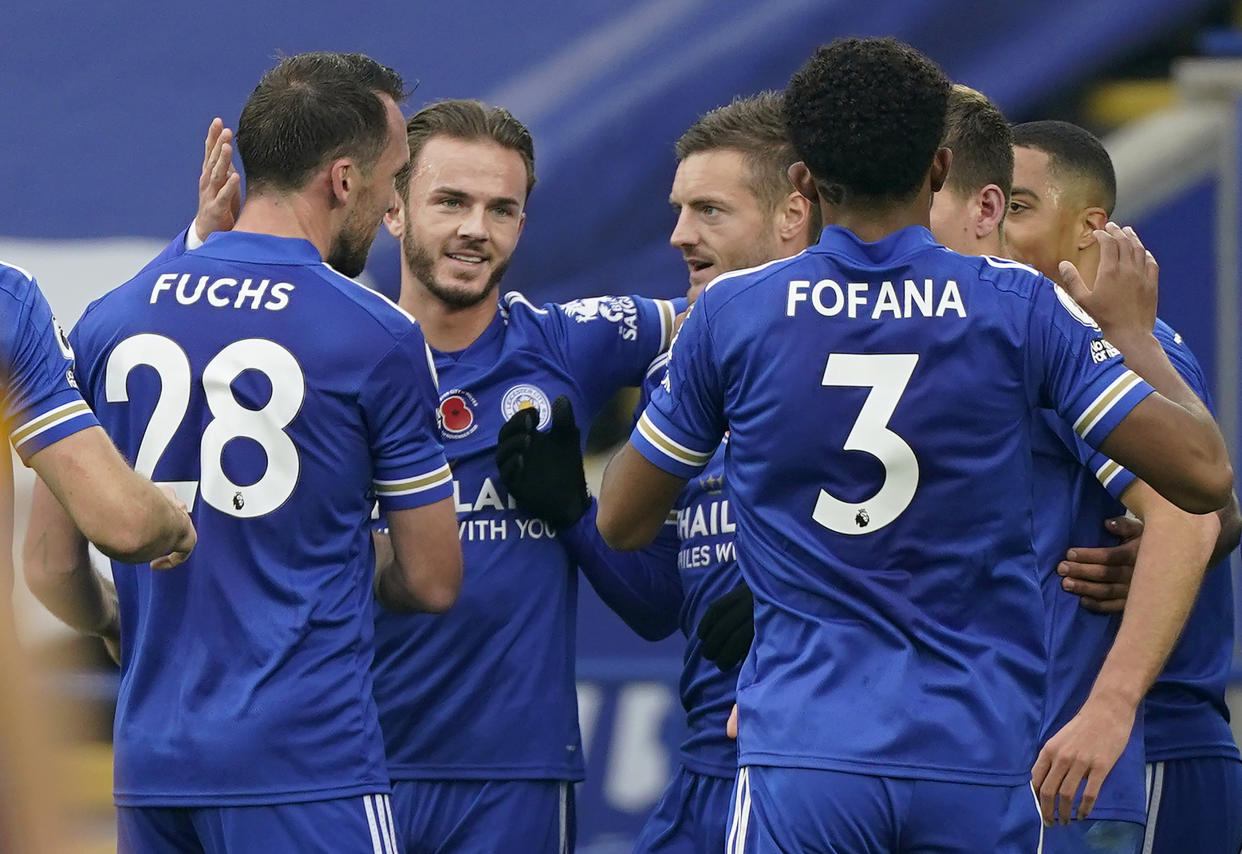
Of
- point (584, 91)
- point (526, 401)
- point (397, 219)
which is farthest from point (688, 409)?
point (584, 91)

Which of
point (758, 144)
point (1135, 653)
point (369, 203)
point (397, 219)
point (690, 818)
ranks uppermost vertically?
point (758, 144)

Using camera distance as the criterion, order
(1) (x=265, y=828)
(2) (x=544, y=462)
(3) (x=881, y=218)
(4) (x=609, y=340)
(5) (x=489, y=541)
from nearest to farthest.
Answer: (3) (x=881, y=218) → (1) (x=265, y=828) → (2) (x=544, y=462) → (5) (x=489, y=541) → (4) (x=609, y=340)

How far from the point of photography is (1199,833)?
11.9 ft

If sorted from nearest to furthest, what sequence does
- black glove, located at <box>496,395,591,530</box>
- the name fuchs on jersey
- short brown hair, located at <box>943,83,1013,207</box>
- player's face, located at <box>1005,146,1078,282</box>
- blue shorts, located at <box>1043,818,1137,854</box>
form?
the name fuchs on jersey
blue shorts, located at <box>1043,818,1137,854</box>
short brown hair, located at <box>943,83,1013,207</box>
black glove, located at <box>496,395,591,530</box>
player's face, located at <box>1005,146,1078,282</box>

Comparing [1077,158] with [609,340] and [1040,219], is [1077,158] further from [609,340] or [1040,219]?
[609,340]

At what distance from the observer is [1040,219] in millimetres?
3881

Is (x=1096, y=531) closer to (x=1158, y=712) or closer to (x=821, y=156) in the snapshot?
(x=1158, y=712)

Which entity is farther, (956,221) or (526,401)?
(526,401)

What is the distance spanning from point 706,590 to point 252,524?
46.8 inches

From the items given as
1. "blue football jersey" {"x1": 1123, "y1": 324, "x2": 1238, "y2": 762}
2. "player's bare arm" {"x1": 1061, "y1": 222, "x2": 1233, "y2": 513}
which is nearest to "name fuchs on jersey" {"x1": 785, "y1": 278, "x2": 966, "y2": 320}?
"player's bare arm" {"x1": 1061, "y1": 222, "x2": 1233, "y2": 513}

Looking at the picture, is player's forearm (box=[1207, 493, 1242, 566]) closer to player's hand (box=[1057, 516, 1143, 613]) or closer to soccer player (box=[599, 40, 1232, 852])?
player's hand (box=[1057, 516, 1143, 613])

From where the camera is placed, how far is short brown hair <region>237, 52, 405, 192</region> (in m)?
3.21

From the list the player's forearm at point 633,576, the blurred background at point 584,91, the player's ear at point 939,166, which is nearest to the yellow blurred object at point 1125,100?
the blurred background at point 584,91

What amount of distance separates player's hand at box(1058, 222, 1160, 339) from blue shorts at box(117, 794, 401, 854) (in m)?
1.46
